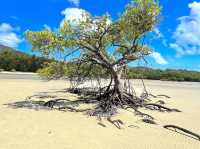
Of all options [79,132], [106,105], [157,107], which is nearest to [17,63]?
[157,107]

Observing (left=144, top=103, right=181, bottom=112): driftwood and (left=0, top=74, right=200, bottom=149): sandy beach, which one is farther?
(left=144, top=103, right=181, bottom=112): driftwood

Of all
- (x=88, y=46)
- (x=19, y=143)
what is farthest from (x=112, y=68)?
(x=19, y=143)

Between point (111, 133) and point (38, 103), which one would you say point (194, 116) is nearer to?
point (111, 133)

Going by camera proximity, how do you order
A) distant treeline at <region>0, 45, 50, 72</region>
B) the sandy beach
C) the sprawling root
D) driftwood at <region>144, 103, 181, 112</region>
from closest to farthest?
the sandy beach < the sprawling root < driftwood at <region>144, 103, 181, 112</region> < distant treeline at <region>0, 45, 50, 72</region>

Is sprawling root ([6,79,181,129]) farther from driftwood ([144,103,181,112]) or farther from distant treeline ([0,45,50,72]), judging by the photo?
distant treeline ([0,45,50,72])

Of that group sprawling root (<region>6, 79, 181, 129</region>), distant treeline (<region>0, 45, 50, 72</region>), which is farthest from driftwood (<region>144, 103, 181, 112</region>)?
distant treeline (<region>0, 45, 50, 72</region>)

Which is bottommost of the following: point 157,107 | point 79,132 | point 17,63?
point 79,132

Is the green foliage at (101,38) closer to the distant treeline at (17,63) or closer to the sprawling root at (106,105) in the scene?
the sprawling root at (106,105)

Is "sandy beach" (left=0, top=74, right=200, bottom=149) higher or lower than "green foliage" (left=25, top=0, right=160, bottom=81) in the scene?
lower

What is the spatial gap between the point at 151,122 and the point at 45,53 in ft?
16.2

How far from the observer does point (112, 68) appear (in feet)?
46.6

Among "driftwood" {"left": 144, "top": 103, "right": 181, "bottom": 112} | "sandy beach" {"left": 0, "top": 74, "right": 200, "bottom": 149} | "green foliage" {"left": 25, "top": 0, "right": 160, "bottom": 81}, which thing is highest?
"green foliage" {"left": 25, "top": 0, "right": 160, "bottom": 81}

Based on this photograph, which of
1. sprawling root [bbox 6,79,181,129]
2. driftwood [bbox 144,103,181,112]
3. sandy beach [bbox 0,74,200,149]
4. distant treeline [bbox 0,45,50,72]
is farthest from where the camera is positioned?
distant treeline [bbox 0,45,50,72]

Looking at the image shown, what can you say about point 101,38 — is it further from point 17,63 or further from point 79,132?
point 17,63
